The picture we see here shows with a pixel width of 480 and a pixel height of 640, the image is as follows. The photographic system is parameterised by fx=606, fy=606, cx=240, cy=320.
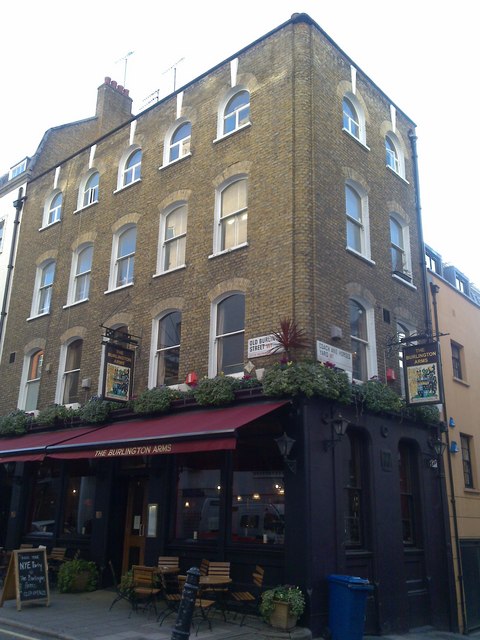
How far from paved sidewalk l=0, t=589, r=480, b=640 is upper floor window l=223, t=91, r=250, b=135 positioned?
35.9 ft

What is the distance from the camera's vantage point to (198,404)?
41.1ft

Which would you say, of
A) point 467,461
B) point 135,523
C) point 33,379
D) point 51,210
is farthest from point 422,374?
point 51,210

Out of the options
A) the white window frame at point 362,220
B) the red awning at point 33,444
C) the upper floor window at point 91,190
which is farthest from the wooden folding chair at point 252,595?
the upper floor window at point 91,190

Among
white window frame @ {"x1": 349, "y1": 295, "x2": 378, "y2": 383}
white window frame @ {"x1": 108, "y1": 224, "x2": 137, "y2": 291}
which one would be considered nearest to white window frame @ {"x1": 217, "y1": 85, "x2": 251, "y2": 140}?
white window frame @ {"x1": 108, "y1": 224, "x2": 137, "y2": 291}

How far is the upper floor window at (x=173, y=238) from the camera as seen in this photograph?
50.3 feet

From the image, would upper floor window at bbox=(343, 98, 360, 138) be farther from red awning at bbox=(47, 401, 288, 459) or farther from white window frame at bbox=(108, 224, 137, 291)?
red awning at bbox=(47, 401, 288, 459)

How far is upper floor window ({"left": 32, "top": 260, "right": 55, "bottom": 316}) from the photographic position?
19156 millimetres

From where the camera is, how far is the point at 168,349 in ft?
47.6

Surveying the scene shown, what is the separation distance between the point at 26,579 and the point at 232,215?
8783 millimetres

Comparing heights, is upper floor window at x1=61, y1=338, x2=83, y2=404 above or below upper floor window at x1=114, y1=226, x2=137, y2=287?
below

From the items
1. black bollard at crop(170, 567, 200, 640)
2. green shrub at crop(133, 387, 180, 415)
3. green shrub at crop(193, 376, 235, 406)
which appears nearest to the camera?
black bollard at crop(170, 567, 200, 640)

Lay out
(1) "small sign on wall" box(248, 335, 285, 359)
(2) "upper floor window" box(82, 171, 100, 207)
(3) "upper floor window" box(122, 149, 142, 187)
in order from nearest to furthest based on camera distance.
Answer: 1. (1) "small sign on wall" box(248, 335, 285, 359)
2. (3) "upper floor window" box(122, 149, 142, 187)
3. (2) "upper floor window" box(82, 171, 100, 207)

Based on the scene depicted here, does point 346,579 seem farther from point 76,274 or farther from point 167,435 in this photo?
point 76,274

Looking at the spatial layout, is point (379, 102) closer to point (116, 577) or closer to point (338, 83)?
point (338, 83)
